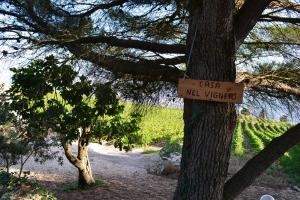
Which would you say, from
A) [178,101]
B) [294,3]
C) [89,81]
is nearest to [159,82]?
[178,101]

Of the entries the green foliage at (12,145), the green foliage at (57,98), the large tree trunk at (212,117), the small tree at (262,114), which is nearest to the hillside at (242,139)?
the green foliage at (57,98)

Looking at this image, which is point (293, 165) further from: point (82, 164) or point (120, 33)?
point (120, 33)

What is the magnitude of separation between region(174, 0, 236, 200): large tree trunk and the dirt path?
483 cm

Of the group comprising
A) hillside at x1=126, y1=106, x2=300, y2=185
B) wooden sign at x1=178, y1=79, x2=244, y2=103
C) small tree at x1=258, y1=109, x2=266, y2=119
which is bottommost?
hillside at x1=126, y1=106, x2=300, y2=185

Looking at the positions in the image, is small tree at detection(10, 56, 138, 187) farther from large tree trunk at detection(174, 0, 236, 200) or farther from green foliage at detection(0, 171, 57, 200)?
large tree trunk at detection(174, 0, 236, 200)

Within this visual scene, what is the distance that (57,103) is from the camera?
664cm

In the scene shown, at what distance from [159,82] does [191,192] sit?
2.35 meters

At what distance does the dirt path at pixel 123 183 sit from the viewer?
29.1 feet

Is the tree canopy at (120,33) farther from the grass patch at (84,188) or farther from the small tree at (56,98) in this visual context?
the grass patch at (84,188)

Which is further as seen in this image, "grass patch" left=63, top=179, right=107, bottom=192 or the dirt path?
"grass patch" left=63, top=179, right=107, bottom=192

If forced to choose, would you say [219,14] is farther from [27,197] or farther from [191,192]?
[27,197]


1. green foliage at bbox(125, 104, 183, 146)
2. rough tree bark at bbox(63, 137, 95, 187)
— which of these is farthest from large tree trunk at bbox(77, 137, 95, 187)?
green foliage at bbox(125, 104, 183, 146)

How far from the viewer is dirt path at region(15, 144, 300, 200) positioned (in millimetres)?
8875

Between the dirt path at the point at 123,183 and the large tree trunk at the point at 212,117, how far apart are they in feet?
15.9
